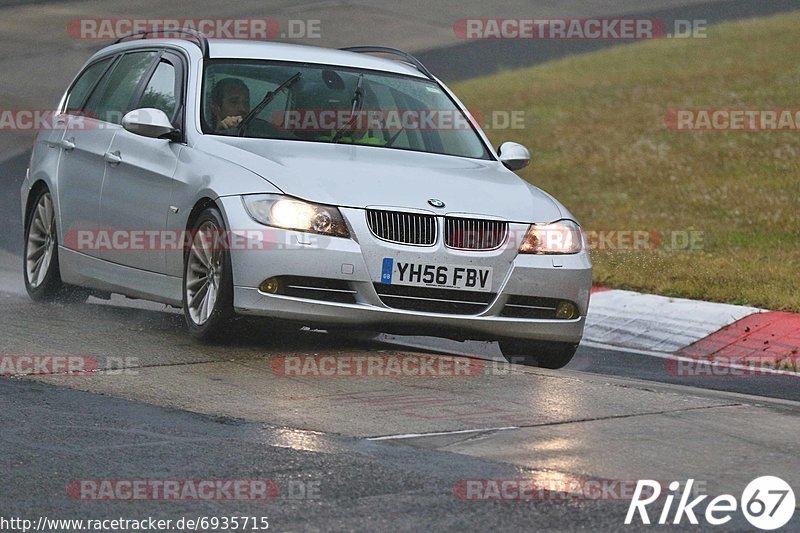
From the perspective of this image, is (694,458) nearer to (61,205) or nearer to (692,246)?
(61,205)

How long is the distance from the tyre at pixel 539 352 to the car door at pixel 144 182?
2.00 meters

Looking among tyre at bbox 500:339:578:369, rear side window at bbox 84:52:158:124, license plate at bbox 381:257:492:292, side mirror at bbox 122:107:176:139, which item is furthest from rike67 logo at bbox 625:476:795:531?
rear side window at bbox 84:52:158:124

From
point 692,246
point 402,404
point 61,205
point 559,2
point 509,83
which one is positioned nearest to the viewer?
point 402,404

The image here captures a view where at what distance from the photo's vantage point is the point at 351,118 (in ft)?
31.3

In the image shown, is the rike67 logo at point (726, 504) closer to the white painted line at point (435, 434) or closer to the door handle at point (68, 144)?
the white painted line at point (435, 434)

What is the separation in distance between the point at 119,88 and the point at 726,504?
239 inches

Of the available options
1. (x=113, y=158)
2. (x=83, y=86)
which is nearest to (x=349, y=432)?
(x=113, y=158)

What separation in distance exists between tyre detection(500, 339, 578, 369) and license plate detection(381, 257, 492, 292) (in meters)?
Result: 0.62

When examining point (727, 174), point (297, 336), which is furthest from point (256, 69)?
point (727, 174)

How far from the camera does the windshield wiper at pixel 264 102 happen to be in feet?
30.5

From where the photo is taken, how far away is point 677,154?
66.7 feet

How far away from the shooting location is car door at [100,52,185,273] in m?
9.20

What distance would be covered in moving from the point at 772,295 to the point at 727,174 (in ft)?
22.4

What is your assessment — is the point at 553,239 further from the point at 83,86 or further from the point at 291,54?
the point at 83,86
